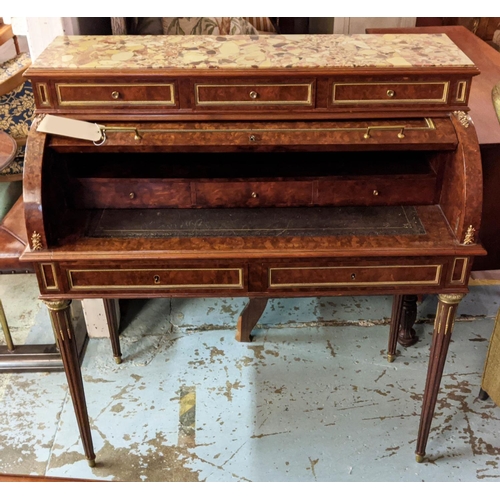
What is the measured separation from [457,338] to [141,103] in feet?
6.03

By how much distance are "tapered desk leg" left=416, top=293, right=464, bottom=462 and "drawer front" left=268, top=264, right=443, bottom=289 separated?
11 cm

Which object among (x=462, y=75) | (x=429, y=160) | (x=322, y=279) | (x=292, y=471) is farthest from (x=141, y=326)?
(x=462, y=75)

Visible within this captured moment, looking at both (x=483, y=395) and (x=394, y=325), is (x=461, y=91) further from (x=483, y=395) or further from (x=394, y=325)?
(x=483, y=395)

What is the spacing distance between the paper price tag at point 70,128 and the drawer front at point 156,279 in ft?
1.31

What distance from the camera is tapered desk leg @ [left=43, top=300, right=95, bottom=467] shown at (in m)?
1.90

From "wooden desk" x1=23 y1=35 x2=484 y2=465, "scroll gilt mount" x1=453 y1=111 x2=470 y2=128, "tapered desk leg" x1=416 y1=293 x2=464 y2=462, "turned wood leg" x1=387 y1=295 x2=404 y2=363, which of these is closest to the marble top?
"wooden desk" x1=23 y1=35 x2=484 y2=465

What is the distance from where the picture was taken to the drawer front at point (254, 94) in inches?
70.1

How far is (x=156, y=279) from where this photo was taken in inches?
72.4

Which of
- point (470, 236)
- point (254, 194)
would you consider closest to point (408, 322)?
point (470, 236)

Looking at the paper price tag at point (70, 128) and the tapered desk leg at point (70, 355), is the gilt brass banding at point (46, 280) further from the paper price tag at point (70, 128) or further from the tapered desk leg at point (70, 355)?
the paper price tag at point (70, 128)

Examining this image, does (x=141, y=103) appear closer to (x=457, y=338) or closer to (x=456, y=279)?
(x=456, y=279)

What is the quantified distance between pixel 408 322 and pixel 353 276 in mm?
949

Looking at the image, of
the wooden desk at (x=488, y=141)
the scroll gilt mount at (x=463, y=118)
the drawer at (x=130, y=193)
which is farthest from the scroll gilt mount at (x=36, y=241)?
the wooden desk at (x=488, y=141)

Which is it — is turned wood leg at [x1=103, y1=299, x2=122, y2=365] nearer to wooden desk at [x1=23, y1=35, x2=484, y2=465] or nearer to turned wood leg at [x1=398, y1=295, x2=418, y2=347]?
wooden desk at [x1=23, y1=35, x2=484, y2=465]
